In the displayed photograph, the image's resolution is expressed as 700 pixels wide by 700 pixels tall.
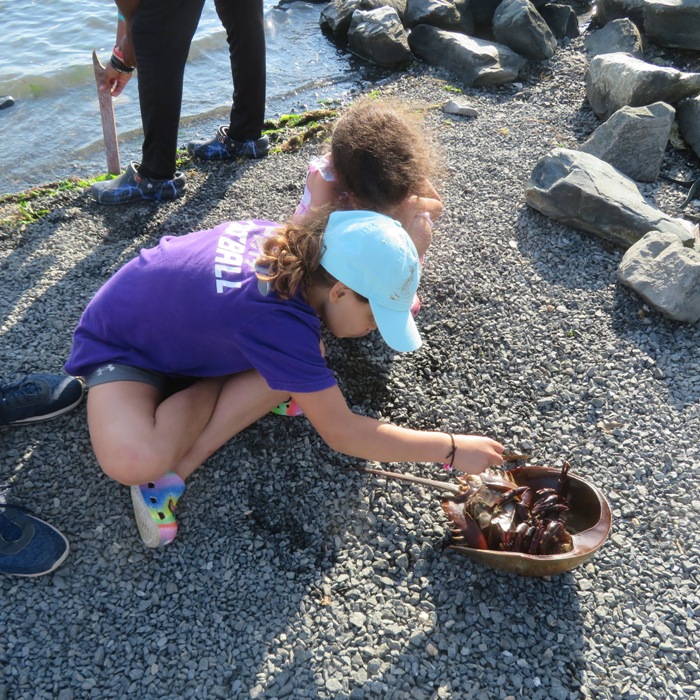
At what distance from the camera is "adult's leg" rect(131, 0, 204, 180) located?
11.9ft

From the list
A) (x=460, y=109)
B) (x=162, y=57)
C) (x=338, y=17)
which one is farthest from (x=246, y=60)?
(x=338, y=17)

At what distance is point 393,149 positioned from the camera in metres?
2.78

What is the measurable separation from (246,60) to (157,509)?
325 cm

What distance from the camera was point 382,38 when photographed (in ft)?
22.5

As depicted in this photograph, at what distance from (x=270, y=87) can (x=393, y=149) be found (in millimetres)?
4610

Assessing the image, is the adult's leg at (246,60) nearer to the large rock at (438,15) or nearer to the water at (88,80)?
the water at (88,80)

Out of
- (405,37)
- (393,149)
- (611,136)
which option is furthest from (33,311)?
(405,37)

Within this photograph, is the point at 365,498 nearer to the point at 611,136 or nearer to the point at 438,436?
the point at 438,436

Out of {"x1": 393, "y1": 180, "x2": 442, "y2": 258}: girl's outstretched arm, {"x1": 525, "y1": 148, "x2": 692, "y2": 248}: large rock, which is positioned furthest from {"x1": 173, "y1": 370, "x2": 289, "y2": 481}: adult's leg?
{"x1": 525, "y1": 148, "x2": 692, "y2": 248}: large rock

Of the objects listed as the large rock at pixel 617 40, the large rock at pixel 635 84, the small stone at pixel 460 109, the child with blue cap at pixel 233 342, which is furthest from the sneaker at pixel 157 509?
the large rock at pixel 617 40

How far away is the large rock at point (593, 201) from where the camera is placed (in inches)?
150

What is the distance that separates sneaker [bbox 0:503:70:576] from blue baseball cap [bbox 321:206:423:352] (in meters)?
1.36

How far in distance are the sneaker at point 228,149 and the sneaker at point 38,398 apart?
2.54m

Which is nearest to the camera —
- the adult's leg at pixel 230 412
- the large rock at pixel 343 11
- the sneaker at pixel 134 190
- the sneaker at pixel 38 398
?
the adult's leg at pixel 230 412
